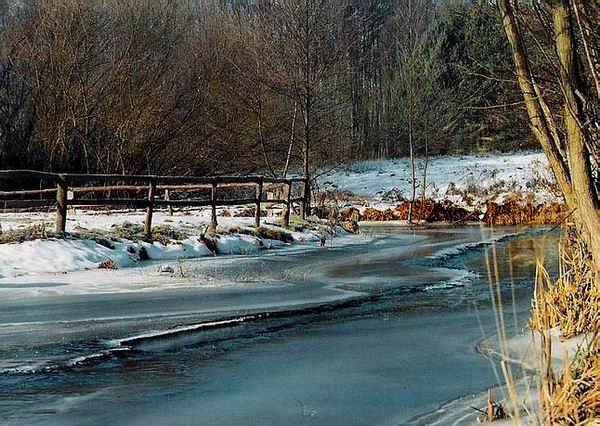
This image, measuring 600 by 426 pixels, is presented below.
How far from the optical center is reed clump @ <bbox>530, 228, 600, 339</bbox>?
6605mm

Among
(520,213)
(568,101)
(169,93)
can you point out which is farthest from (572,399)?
(169,93)

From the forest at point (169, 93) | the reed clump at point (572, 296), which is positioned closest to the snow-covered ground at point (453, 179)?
the forest at point (169, 93)

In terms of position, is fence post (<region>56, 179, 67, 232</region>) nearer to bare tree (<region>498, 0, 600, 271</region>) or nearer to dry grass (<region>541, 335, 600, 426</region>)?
bare tree (<region>498, 0, 600, 271</region>)

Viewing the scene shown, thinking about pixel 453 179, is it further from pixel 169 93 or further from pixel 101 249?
pixel 101 249

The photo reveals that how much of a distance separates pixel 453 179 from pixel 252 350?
3371 cm

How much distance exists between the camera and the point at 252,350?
7363 mm

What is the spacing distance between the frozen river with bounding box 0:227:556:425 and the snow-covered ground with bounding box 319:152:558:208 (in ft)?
74.4

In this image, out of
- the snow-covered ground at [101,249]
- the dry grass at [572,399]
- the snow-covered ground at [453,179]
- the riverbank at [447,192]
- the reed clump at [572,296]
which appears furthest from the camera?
the snow-covered ground at [453,179]

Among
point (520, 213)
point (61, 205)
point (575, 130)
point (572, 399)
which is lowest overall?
point (520, 213)

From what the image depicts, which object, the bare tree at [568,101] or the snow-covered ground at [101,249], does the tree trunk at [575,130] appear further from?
the snow-covered ground at [101,249]

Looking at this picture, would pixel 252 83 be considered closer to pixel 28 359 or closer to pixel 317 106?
pixel 317 106

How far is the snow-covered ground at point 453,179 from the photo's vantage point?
115ft

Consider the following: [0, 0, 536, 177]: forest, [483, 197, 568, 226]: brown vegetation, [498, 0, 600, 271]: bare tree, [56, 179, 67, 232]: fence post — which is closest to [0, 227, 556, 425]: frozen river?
[498, 0, 600, 271]: bare tree

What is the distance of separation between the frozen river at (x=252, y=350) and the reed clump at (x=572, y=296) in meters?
0.46
